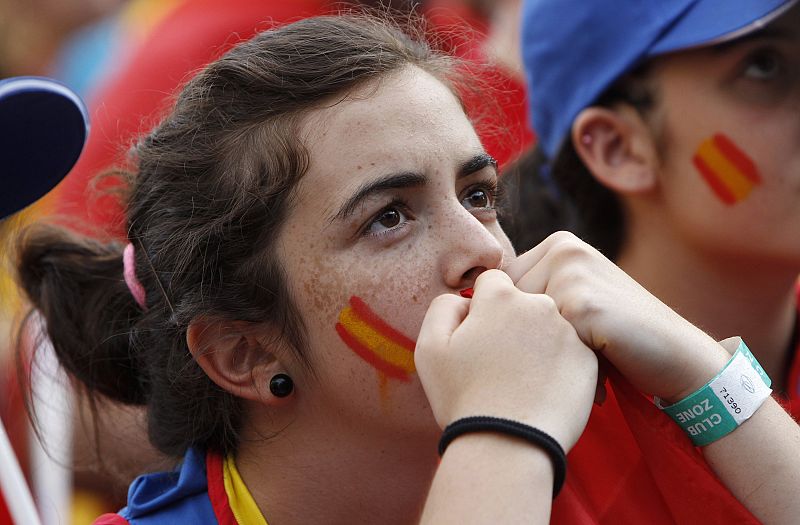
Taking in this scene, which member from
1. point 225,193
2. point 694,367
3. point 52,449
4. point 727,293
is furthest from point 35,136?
point 727,293

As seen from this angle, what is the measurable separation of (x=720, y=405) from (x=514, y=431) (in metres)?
0.46

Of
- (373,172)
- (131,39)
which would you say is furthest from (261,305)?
(131,39)

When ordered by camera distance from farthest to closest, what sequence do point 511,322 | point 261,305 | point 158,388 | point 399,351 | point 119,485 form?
point 119,485
point 158,388
point 261,305
point 399,351
point 511,322

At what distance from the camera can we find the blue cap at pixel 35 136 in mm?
1680

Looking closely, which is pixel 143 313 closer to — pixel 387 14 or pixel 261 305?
pixel 261 305

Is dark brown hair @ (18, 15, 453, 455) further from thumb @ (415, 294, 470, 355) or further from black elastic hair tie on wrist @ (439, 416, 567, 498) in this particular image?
black elastic hair tie on wrist @ (439, 416, 567, 498)

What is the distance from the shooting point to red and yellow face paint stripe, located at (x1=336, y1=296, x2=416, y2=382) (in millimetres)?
2041

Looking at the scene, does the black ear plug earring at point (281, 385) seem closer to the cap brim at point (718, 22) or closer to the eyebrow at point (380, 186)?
the eyebrow at point (380, 186)

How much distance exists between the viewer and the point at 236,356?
7.41 feet

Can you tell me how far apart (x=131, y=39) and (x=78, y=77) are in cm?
34

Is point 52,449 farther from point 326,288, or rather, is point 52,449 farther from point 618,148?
point 618,148

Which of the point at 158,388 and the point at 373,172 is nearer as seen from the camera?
the point at 373,172

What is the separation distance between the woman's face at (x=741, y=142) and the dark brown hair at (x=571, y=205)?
0.89ft

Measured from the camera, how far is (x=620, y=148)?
10.6 feet
